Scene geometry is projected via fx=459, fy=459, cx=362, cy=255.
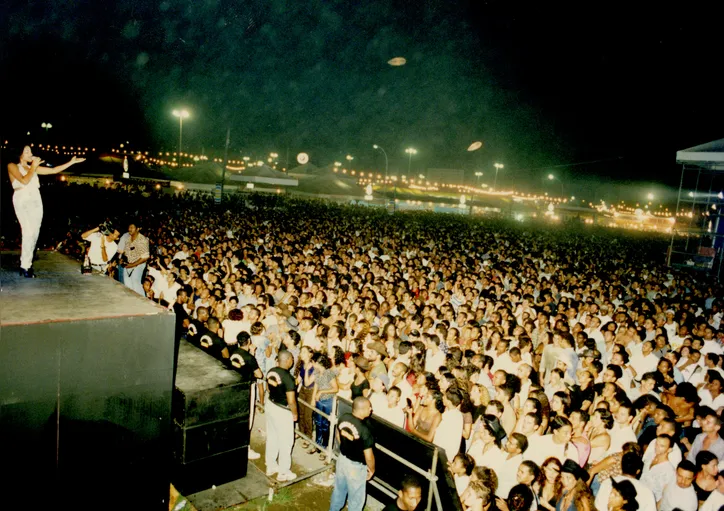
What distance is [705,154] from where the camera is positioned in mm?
12359

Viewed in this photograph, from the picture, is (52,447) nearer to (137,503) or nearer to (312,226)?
(137,503)

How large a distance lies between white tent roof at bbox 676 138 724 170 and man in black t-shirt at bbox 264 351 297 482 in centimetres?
1303

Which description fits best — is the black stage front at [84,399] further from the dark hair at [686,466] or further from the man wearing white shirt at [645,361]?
the man wearing white shirt at [645,361]

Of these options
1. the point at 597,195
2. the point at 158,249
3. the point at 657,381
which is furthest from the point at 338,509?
the point at 597,195

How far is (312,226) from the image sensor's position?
1997 centimetres

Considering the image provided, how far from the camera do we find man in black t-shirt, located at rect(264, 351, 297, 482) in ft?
15.1

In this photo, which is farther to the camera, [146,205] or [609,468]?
[146,205]

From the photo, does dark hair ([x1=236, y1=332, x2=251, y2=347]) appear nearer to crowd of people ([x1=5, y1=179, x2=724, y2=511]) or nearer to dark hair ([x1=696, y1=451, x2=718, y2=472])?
crowd of people ([x1=5, y1=179, x2=724, y2=511])

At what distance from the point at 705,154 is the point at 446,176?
72.1 meters

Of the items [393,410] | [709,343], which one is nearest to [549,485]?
[393,410]

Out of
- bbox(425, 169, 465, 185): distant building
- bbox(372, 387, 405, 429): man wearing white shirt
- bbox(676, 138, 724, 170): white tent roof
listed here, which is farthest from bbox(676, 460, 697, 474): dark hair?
bbox(425, 169, 465, 185): distant building

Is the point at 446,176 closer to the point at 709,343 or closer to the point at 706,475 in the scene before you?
the point at 709,343

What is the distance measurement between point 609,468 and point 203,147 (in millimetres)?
66547

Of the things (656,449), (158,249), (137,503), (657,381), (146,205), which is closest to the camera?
(137,503)
